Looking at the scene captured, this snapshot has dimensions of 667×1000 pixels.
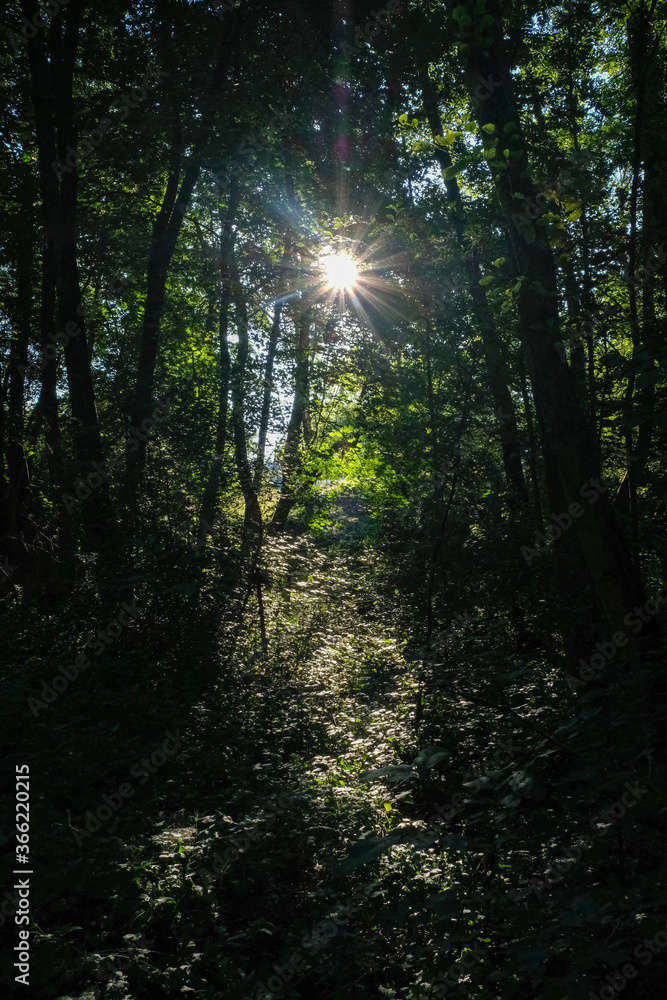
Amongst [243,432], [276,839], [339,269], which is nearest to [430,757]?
[276,839]

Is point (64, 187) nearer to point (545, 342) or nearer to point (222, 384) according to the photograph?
point (222, 384)

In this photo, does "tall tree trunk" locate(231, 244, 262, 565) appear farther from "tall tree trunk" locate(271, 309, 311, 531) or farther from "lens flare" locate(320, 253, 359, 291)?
"lens flare" locate(320, 253, 359, 291)

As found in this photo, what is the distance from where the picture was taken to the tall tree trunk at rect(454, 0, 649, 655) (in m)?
4.48

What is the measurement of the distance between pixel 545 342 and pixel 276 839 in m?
3.92

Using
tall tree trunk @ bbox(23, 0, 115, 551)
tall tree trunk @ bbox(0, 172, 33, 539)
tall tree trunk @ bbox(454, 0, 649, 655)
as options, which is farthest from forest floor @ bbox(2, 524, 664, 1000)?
tall tree trunk @ bbox(23, 0, 115, 551)

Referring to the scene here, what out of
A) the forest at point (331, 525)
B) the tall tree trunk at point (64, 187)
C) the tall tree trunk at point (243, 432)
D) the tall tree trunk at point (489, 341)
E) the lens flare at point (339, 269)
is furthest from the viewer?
the lens flare at point (339, 269)

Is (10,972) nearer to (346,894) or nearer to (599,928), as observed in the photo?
(346,894)

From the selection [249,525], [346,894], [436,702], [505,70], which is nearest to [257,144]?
[249,525]

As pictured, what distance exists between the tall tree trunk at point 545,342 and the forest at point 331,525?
0.02 meters

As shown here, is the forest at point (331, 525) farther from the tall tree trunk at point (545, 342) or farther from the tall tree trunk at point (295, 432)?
the tall tree trunk at point (295, 432)

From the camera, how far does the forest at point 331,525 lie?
141 inches

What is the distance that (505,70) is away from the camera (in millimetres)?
4863

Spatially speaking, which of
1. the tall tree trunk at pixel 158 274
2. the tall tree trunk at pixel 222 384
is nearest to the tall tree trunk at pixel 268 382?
the tall tree trunk at pixel 222 384

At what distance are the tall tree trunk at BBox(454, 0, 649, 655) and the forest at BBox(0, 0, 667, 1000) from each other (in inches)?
0.9
